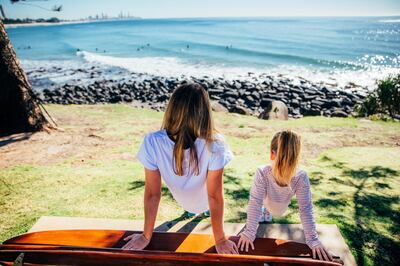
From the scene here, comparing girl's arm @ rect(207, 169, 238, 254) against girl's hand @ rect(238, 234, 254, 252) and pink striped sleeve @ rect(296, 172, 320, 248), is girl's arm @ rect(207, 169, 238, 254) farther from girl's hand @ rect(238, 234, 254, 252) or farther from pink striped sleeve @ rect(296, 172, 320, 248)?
pink striped sleeve @ rect(296, 172, 320, 248)

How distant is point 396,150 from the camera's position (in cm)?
700

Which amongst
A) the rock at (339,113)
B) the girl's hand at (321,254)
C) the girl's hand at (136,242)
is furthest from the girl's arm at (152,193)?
the rock at (339,113)

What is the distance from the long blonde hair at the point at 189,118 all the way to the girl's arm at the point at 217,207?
0.20m

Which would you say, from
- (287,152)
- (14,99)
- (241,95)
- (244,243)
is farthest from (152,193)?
(241,95)

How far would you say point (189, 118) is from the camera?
2.29 meters

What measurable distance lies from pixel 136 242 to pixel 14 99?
645 centimetres

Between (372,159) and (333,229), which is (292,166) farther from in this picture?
(372,159)

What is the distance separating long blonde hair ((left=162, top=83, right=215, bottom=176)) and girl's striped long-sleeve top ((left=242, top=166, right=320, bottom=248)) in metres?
0.87

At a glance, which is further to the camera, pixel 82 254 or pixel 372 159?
pixel 372 159

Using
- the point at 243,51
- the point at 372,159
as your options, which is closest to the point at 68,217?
the point at 372,159

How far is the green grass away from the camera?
12.1 ft

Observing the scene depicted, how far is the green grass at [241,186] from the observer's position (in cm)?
369

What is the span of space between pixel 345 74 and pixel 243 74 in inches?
369

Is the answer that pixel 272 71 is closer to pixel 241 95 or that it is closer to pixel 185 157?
pixel 241 95
